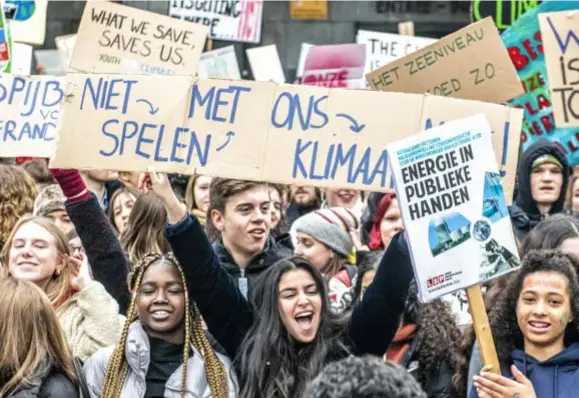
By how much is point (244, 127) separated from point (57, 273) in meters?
1.13

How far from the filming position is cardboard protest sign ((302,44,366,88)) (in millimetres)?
11695

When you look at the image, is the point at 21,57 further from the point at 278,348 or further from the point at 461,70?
the point at 278,348

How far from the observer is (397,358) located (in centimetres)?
647

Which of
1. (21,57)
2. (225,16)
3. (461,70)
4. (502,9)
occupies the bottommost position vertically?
(461,70)

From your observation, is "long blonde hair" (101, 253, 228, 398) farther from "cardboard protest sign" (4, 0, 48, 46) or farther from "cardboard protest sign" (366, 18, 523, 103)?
"cardboard protest sign" (4, 0, 48, 46)

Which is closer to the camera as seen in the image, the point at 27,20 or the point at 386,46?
the point at 27,20

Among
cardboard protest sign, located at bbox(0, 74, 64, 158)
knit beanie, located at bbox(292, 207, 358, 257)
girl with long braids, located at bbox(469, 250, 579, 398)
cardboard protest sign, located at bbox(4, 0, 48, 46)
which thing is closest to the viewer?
girl with long braids, located at bbox(469, 250, 579, 398)

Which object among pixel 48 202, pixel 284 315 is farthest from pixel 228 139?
pixel 48 202

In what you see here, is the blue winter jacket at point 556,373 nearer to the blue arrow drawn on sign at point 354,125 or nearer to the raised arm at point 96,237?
the blue arrow drawn on sign at point 354,125

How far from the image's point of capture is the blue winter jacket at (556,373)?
5316 mm

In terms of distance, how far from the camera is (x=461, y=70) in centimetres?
689

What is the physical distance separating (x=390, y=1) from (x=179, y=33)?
33.4 feet

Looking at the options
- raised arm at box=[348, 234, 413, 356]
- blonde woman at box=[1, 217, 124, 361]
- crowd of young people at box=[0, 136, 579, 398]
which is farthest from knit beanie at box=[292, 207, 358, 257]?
raised arm at box=[348, 234, 413, 356]

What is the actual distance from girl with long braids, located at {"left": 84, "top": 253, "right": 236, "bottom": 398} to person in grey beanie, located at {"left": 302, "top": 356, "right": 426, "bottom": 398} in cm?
209
